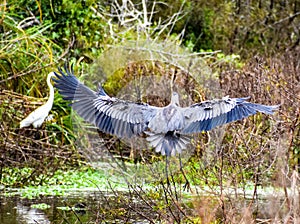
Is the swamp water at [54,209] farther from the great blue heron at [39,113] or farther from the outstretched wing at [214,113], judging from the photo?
the great blue heron at [39,113]

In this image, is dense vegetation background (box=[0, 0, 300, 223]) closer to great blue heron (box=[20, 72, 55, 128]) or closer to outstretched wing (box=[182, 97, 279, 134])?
great blue heron (box=[20, 72, 55, 128])

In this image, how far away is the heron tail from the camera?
5711mm

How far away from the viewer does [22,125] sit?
824 centimetres

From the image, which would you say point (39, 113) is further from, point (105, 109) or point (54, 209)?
point (105, 109)

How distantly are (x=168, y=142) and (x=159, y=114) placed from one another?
25 cm

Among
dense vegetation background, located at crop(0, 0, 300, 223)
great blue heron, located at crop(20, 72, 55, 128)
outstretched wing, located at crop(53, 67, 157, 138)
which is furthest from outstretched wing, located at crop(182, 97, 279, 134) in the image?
great blue heron, located at crop(20, 72, 55, 128)

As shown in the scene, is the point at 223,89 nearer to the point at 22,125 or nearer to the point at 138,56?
the point at 138,56

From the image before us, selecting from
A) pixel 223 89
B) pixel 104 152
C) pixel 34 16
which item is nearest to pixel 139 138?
pixel 104 152

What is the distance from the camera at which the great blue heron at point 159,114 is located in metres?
5.78

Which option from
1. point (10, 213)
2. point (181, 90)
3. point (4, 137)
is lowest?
point (10, 213)

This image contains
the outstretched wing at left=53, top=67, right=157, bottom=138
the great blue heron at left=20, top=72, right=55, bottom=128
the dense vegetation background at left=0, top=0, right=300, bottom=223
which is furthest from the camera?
the great blue heron at left=20, top=72, right=55, bottom=128

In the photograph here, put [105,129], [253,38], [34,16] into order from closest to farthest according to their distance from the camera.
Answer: [105,129] → [34,16] → [253,38]

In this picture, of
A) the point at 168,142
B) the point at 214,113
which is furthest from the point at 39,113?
the point at 214,113

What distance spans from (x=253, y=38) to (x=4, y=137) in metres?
8.97
